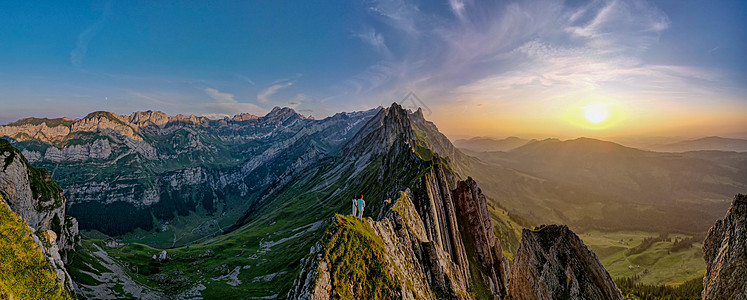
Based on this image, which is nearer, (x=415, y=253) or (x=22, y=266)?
(x=22, y=266)

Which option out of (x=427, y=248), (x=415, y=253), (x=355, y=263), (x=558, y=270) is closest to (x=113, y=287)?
(x=355, y=263)

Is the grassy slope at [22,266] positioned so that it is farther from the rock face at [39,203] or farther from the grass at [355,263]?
the grass at [355,263]

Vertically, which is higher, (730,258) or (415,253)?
(730,258)

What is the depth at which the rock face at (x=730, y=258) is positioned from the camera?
3600 cm

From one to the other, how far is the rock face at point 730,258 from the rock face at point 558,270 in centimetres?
1194

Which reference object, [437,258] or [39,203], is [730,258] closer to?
[437,258]

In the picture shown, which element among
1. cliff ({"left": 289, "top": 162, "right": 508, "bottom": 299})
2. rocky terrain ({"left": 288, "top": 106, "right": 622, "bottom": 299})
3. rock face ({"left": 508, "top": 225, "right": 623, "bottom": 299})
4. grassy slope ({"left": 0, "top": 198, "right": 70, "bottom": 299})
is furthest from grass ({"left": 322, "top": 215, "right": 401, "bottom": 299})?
grassy slope ({"left": 0, "top": 198, "right": 70, "bottom": 299})

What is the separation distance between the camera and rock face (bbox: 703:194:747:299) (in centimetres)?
3600

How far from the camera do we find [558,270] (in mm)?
50938

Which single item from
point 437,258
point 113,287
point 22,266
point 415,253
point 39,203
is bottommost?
point 113,287

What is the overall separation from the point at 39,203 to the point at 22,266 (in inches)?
2049

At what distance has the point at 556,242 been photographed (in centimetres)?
5272

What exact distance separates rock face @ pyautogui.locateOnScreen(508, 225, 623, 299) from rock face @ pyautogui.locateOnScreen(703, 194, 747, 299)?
39.2 ft

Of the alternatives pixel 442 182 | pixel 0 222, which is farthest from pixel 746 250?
pixel 0 222
